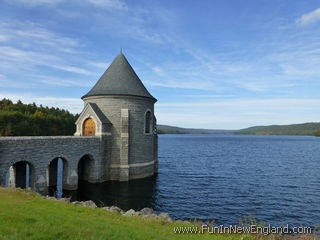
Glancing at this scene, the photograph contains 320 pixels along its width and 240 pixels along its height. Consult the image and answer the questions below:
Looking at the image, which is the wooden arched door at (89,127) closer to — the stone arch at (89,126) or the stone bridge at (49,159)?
the stone arch at (89,126)

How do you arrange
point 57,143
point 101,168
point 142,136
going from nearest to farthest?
1. point 57,143
2. point 101,168
3. point 142,136

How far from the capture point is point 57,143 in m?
19.5

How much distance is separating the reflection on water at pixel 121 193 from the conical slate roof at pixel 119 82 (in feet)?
27.7

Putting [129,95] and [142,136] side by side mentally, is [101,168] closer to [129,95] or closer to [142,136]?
[142,136]

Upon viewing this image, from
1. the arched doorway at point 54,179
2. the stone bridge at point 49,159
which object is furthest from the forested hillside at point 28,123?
the stone bridge at point 49,159

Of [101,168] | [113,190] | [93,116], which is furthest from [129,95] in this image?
[113,190]

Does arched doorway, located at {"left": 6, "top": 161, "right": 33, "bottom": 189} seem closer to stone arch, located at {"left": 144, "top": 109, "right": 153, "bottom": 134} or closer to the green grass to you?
the green grass

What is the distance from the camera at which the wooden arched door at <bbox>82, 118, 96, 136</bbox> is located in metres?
24.5

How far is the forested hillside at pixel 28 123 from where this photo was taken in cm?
5484

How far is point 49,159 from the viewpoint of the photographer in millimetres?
18797

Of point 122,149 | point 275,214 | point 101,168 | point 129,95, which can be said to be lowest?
point 275,214

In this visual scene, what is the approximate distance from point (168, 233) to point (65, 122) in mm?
68427

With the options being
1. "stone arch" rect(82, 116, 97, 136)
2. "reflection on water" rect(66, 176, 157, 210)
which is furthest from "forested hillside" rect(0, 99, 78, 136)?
"reflection on water" rect(66, 176, 157, 210)

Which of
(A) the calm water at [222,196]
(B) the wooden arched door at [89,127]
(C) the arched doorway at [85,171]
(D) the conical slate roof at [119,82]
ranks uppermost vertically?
(D) the conical slate roof at [119,82]
